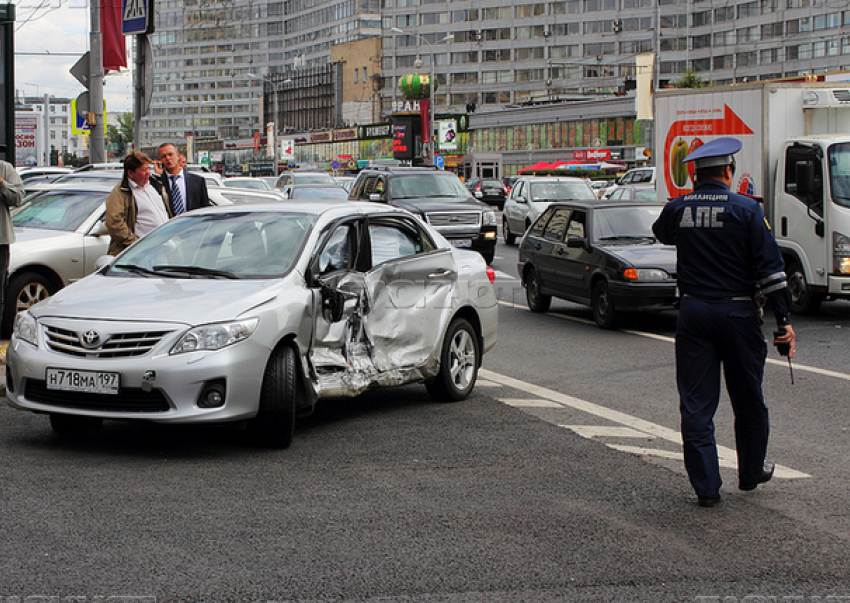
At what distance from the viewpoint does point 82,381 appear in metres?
6.65

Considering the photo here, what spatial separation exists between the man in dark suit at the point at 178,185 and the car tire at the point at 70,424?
3.77m

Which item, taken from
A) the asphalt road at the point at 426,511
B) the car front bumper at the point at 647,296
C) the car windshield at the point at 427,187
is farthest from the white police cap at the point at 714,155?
the car windshield at the point at 427,187

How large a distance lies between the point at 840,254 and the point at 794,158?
1472 mm

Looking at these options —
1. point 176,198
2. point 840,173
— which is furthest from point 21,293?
point 840,173

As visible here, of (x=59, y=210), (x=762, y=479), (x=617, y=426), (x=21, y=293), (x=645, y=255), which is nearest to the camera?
(x=762, y=479)

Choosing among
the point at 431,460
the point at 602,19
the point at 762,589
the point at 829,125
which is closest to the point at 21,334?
the point at 431,460

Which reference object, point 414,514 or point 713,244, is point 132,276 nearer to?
point 414,514

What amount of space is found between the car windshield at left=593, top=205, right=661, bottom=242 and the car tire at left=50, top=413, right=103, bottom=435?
27.4 feet

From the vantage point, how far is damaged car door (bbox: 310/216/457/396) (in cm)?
764

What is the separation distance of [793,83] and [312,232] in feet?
33.1

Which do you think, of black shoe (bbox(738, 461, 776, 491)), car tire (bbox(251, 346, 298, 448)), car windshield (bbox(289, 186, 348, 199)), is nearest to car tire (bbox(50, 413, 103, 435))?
car tire (bbox(251, 346, 298, 448))

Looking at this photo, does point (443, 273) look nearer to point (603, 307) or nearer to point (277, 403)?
point (277, 403)

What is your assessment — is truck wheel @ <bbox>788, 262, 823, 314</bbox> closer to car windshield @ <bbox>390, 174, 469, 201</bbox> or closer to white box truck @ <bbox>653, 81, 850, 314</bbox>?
white box truck @ <bbox>653, 81, 850, 314</bbox>

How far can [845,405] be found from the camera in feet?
29.6
